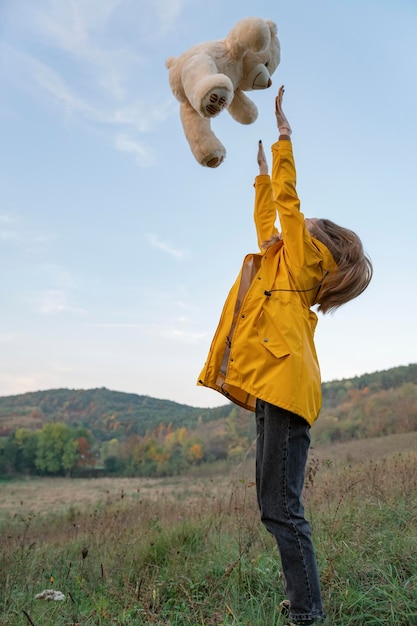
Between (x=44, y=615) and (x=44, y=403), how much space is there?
52138mm

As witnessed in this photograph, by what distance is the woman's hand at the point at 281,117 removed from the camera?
2.11m

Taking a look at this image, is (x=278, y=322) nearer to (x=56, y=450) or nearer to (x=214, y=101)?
(x=214, y=101)

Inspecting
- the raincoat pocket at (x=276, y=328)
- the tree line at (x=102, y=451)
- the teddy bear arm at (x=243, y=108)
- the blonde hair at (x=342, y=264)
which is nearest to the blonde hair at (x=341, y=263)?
the blonde hair at (x=342, y=264)

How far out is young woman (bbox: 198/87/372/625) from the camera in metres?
1.81

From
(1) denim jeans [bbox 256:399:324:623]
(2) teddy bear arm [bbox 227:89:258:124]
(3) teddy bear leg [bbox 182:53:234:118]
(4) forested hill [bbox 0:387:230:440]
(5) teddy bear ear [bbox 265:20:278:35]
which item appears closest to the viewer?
(1) denim jeans [bbox 256:399:324:623]

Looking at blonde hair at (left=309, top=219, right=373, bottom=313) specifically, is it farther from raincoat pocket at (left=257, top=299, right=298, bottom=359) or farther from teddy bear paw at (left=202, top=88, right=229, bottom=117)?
teddy bear paw at (left=202, top=88, right=229, bottom=117)

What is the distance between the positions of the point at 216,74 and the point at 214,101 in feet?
0.39

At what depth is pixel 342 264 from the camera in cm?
216

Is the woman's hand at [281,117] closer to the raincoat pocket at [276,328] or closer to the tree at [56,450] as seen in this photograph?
the raincoat pocket at [276,328]

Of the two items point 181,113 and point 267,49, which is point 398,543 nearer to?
point 181,113

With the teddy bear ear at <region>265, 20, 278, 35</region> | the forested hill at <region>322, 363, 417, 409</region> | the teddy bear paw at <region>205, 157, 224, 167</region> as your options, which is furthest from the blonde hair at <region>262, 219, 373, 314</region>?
the forested hill at <region>322, 363, 417, 409</region>

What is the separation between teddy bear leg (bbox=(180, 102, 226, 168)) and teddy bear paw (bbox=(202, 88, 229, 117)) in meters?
0.15

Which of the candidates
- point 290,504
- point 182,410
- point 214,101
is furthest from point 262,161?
point 182,410

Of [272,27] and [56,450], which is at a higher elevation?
[272,27]
